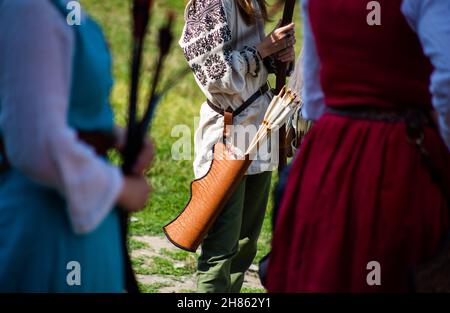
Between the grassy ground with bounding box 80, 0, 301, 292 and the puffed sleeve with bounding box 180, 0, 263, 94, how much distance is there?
22 cm

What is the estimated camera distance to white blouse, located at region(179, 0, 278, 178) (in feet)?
14.1

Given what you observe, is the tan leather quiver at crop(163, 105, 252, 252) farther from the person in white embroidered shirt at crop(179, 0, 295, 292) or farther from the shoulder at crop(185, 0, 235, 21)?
the shoulder at crop(185, 0, 235, 21)

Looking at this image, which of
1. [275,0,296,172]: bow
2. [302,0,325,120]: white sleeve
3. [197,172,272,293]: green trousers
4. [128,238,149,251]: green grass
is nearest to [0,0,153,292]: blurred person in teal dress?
[302,0,325,120]: white sleeve

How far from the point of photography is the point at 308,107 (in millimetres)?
3193

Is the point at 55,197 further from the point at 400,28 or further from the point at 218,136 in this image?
the point at 218,136

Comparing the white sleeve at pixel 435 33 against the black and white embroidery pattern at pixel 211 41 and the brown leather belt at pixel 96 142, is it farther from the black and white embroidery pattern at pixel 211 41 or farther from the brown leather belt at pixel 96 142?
the black and white embroidery pattern at pixel 211 41

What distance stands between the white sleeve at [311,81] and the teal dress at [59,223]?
931 mm

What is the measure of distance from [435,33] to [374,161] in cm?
44

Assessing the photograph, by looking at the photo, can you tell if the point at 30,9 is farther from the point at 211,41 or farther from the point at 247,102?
the point at 247,102

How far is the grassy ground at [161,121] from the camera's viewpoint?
628cm

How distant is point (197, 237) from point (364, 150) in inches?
64.9

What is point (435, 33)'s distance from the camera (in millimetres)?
2635

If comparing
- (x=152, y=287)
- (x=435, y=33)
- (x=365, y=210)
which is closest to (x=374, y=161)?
(x=365, y=210)
